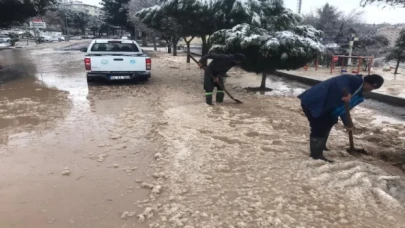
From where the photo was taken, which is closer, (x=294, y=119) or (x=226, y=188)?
(x=226, y=188)

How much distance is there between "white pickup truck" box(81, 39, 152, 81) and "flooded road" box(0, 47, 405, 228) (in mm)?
2418

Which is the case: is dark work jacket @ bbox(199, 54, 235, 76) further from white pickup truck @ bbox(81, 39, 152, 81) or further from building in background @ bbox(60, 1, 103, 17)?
building in background @ bbox(60, 1, 103, 17)

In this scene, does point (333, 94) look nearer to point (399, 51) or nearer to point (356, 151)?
point (356, 151)

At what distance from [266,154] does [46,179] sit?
2.79 metres

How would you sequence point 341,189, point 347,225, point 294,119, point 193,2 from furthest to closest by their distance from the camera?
point 193,2, point 294,119, point 341,189, point 347,225

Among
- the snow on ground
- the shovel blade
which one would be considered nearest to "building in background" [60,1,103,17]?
the snow on ground

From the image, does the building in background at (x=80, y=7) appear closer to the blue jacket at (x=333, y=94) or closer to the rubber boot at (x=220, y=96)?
the rubber boot at (x=220, y=96)

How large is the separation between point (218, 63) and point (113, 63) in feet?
12.2

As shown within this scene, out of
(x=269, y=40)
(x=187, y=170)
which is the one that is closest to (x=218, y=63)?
(x=269, y=40)

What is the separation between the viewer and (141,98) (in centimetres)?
835

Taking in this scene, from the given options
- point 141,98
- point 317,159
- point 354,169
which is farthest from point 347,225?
point 141,98

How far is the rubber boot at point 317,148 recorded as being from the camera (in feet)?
13.7

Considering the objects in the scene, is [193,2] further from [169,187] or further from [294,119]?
[169,187]

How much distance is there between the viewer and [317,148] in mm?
4223
